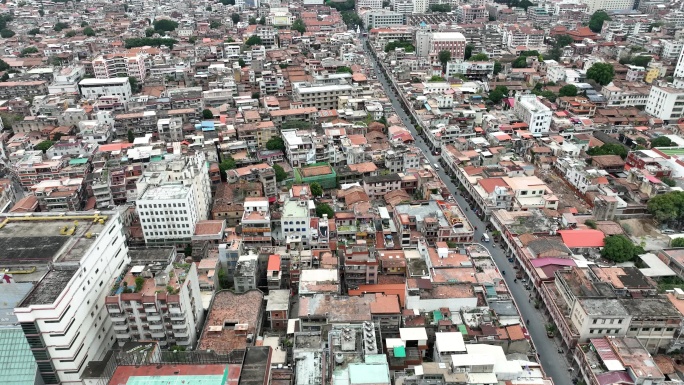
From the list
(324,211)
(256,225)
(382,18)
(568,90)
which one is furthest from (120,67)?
(568,90)

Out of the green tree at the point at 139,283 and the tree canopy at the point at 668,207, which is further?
the tree canopy at the point at 668,207

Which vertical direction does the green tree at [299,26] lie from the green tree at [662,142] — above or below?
above

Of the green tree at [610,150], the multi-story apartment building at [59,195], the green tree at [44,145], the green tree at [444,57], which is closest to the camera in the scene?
the multi-story apartment building at [59,195]

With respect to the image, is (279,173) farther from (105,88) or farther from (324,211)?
(105,88)

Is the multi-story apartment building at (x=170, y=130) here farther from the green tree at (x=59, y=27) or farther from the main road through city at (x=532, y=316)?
the green tree at (x=59, y=27)

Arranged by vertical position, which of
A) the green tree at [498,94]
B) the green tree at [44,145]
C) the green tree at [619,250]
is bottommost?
the green tree at [619,250]

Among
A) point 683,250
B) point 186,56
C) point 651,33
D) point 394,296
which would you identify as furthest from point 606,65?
point 186,56

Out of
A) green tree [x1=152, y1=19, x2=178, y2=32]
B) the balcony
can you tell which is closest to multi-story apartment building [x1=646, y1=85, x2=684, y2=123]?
the balcony

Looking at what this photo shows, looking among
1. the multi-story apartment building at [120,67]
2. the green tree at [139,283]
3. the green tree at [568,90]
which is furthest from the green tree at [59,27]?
the green tree at [139,283]
